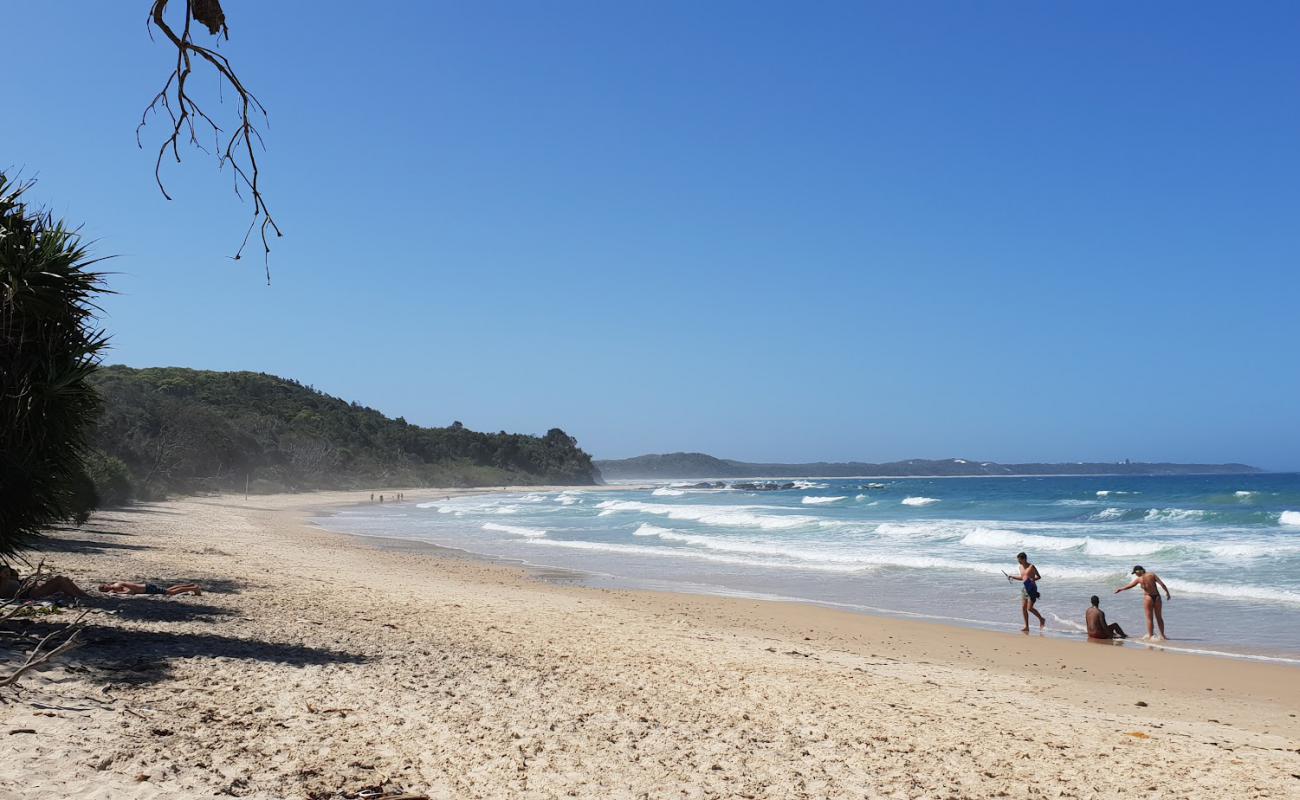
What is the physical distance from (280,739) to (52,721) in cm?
108

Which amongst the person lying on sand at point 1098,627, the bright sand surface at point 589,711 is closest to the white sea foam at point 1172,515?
the person lying on sand at point 1098,627

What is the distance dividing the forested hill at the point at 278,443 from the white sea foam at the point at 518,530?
1271cm

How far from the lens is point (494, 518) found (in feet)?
133

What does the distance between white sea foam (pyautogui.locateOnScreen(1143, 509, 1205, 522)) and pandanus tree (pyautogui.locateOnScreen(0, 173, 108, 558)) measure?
3931cm

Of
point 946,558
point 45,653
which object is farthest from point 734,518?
point 45,653

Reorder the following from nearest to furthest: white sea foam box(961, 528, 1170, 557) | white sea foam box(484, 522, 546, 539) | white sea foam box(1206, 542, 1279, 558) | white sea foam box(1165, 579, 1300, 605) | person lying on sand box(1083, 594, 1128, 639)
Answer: person lying on sand box(1083, 594, 1128, 639) → white sea foam box(1165, 579, 1300, 605) → white sea foam box(1206, 542, 1279, 558) → white sea foam box(961, 528, 1170, 557) → white sea foam box(484, 522, 546, 539)

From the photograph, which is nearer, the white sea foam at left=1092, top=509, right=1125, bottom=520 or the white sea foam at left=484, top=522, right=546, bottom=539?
the white sea foam at left=484, top=522, right=546, bottom=539

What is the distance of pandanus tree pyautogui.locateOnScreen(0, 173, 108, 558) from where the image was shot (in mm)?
6254

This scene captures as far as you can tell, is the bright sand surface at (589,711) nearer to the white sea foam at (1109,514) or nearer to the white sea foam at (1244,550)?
the white sea foam at (1244,550)

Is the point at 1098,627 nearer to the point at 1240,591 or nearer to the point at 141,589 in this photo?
the point at 1240,591

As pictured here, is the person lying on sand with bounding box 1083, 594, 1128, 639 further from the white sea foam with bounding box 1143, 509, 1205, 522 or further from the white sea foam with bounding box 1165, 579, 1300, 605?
the white sea foam with bounding box 1143, 509, 1205, 522

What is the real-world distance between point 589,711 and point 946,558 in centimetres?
1838

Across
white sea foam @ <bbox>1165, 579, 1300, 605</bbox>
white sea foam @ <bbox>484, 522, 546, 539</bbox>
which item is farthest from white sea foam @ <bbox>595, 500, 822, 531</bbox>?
white sea foam @ <bbox>1165, 579, 1300, 605</bbox>

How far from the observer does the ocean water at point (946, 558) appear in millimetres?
14289
